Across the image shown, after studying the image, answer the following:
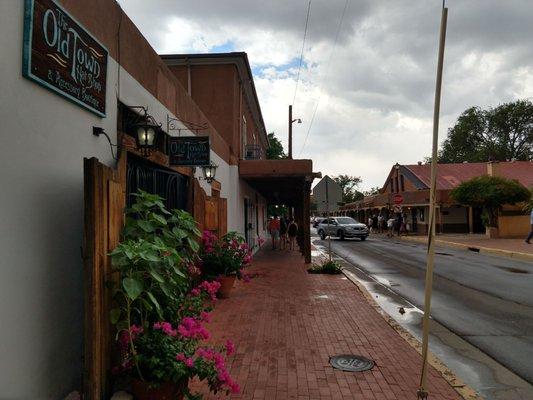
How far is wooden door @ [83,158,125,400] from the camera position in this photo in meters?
3.48

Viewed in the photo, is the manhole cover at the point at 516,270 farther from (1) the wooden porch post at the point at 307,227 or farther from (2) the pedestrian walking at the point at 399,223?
(2) the pedestrian walking at the point at 399,223

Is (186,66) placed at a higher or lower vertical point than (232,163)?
higher

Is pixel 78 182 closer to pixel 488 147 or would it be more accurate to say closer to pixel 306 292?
pixel 306 292

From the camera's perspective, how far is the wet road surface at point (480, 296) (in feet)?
20.5

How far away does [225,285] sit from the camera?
8656 millimetres

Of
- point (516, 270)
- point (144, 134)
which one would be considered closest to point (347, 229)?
point (516, 270)

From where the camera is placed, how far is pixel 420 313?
829 cm

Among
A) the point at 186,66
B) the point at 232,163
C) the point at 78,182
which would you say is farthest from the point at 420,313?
the point at 186,66

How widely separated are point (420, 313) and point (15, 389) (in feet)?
22.7

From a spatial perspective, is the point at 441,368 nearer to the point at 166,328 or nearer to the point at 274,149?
the point at 166,328

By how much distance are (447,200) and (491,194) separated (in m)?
8.15

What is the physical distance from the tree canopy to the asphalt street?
46.3m

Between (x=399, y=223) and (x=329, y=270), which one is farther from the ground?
(x=399, y=223)

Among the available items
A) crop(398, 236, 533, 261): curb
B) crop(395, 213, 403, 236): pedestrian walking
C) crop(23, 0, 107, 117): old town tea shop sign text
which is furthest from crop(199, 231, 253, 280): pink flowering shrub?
crop(395, 213, 403, 236): pedestrian walking
